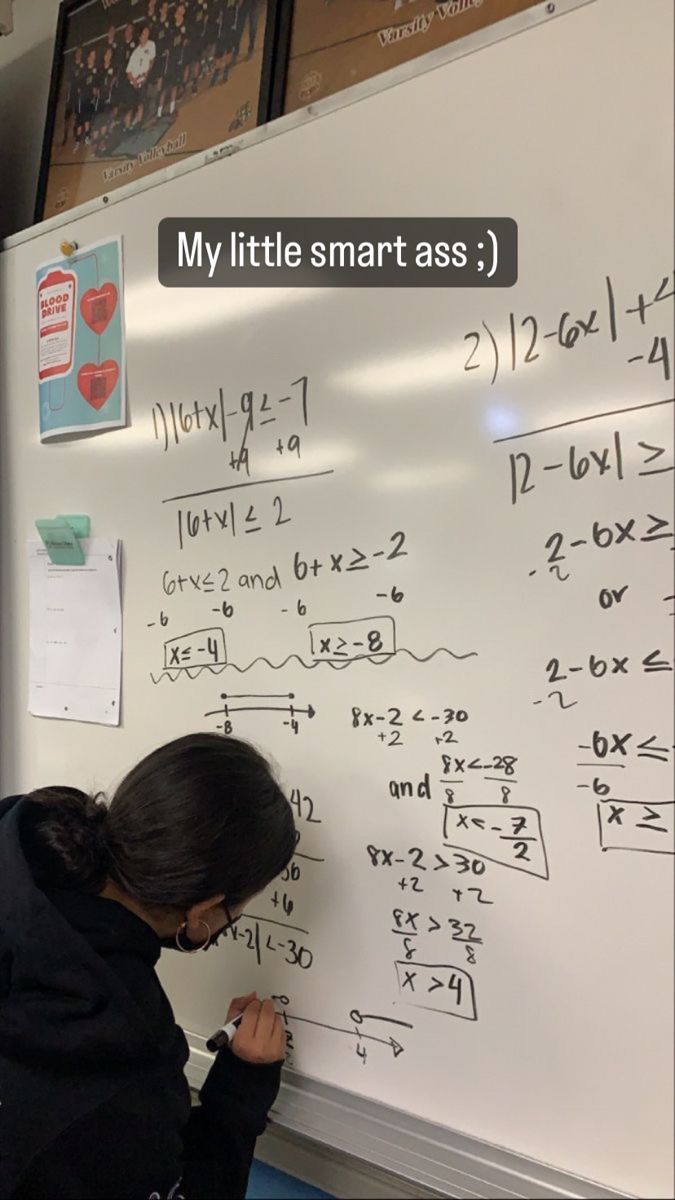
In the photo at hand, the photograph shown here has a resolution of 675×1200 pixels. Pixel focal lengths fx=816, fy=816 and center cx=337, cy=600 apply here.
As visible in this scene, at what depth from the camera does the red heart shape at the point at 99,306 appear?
1090mm

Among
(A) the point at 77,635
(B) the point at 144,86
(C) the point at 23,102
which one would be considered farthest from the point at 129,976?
(C) the point at 23,102

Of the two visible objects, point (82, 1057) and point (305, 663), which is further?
point (305, 663)

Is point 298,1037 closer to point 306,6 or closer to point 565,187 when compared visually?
point 565,187

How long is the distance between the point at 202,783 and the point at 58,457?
22.8 inches

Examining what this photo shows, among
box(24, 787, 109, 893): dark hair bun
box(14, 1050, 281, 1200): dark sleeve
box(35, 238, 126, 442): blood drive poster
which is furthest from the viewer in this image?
box(35, 238, 126, 442): blood drive poster

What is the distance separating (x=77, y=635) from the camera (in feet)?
3.76

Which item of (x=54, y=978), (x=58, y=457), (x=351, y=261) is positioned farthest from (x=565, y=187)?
(x=54, y=978)

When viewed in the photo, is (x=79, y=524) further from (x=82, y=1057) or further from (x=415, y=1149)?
(x=415, y=1149)

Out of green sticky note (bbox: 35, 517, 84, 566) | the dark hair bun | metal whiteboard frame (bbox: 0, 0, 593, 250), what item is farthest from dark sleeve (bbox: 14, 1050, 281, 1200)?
metal whiteboard frame (bbox: 0, 0, 593, 250)

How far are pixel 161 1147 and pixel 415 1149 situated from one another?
0.87 ft

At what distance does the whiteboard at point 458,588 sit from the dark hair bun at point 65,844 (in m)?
0.19

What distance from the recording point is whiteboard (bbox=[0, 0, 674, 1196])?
74 cm

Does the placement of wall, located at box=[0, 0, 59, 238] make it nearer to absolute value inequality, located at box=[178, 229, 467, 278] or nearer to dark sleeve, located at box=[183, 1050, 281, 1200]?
absolute value inequality, located at box=[178, 229, 467, 278]

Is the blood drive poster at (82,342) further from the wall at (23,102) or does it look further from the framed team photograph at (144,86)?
the wall at (23,102)
